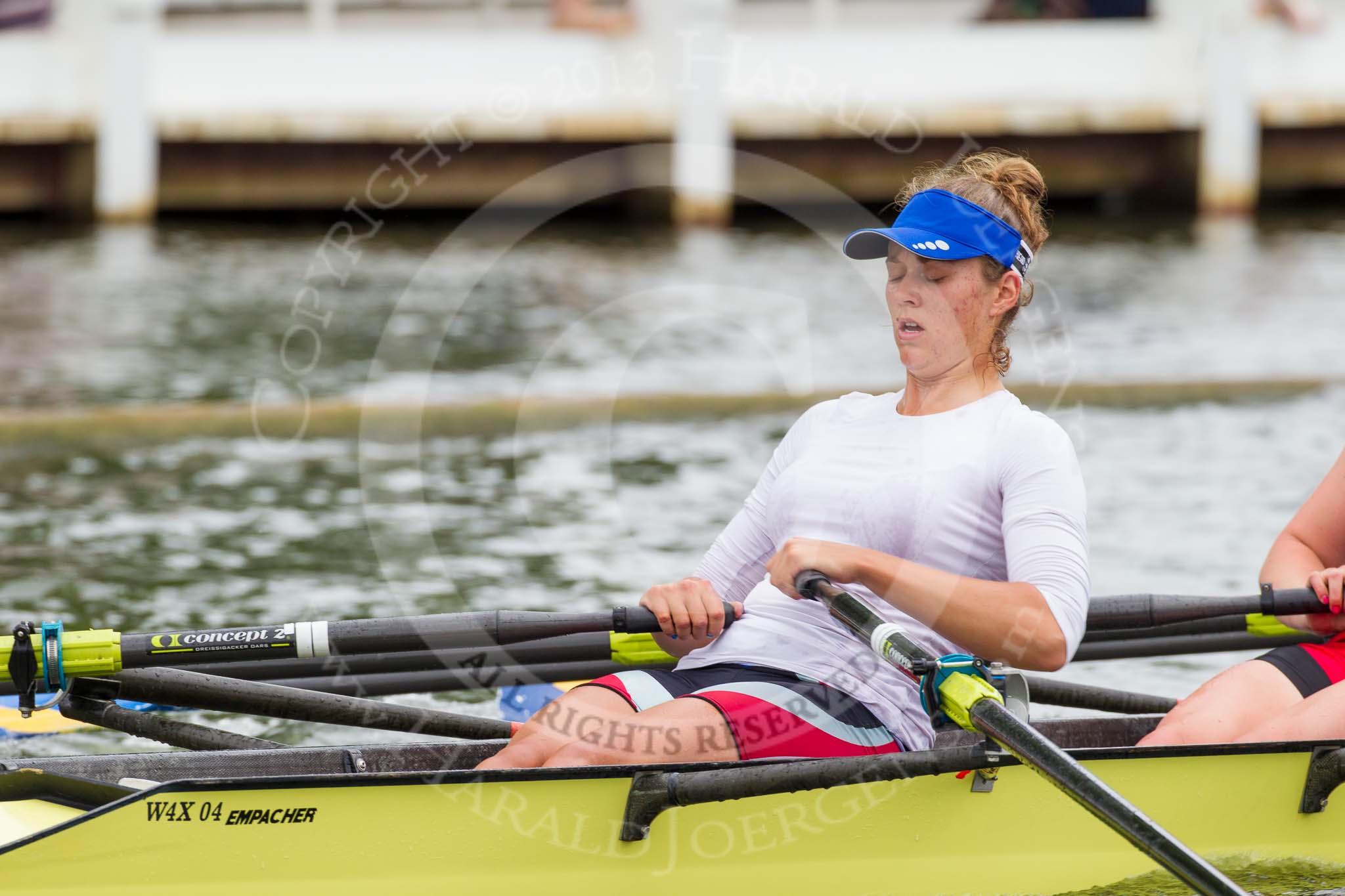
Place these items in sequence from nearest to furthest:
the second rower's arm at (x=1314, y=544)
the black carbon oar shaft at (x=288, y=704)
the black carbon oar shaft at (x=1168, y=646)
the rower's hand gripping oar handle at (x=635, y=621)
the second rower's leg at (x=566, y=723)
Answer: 1. the second rower's leg at (x=566, y=723)
2. the rower's hand gripping oar handle at (x=635, y=621)
3. the second rower's arm at (x=1314, y=544)
4. the black carbon oar shaft at (x=288, y=704)
5. the black carbon oar shaft at (x=1168, y=646)

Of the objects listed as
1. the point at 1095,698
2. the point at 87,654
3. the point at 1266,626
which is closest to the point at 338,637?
the point at 87,654

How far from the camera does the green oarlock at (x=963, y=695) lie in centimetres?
257

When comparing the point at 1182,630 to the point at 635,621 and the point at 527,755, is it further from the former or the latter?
the point at 527,755

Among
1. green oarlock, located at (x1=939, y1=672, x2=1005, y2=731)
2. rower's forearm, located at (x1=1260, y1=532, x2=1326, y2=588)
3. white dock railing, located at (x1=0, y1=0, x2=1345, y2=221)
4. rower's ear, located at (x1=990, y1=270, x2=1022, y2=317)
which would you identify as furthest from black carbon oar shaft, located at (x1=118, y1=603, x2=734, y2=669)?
white dock railing, located at (x1=0, y1=0, x2=1345, y2=221)

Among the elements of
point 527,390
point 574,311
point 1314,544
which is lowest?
point 1314,544

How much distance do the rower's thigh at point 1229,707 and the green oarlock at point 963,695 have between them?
20.6 inches

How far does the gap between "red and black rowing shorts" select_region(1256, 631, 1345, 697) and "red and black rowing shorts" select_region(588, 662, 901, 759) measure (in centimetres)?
83

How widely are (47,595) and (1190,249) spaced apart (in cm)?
1045

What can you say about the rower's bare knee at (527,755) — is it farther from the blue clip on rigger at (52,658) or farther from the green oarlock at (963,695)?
the blue clip on rigger at (52,658)

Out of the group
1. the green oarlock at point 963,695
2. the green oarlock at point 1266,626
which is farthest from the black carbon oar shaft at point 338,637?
the green oarlock at point 1266,626

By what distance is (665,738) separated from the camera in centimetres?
272

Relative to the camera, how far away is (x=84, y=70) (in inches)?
570

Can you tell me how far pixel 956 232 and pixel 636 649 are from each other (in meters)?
1.10

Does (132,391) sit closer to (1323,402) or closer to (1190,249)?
(1323,402)
